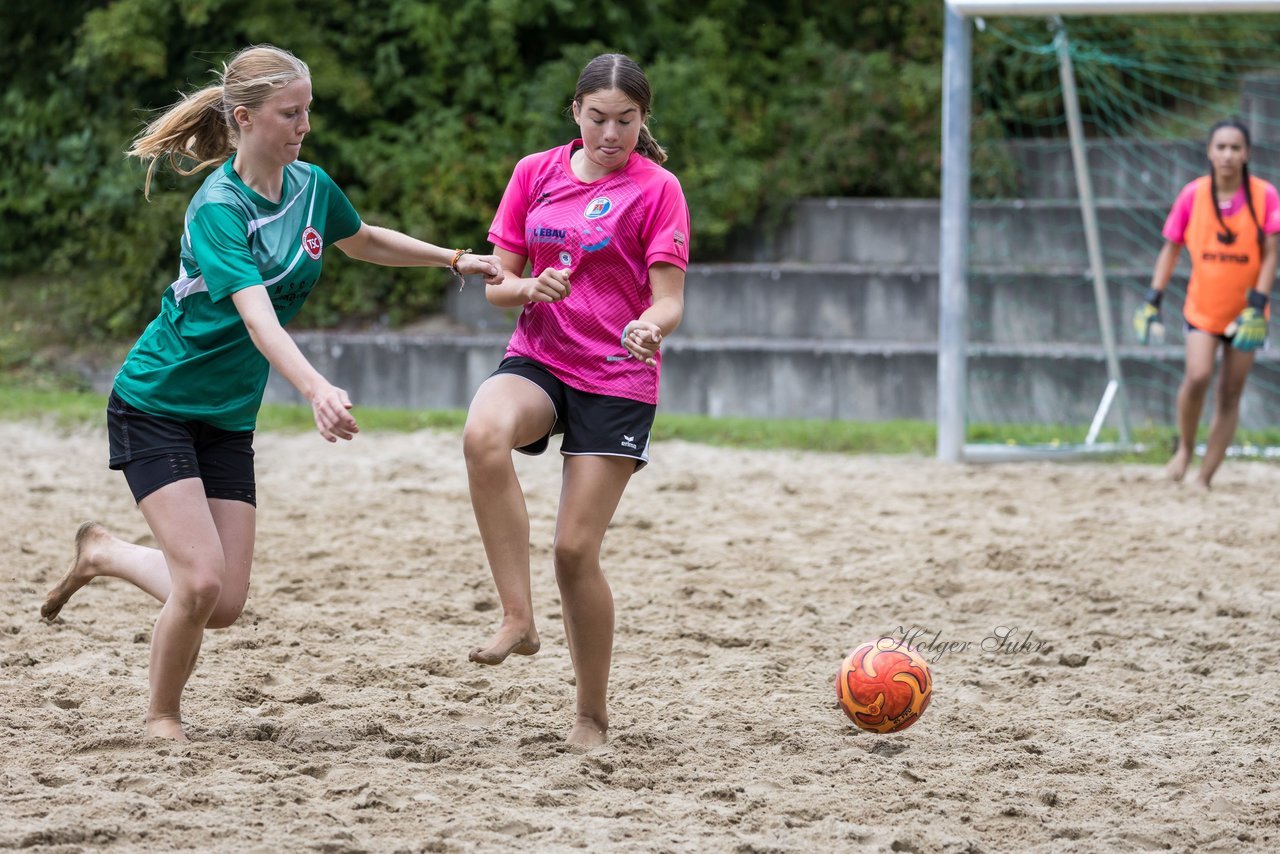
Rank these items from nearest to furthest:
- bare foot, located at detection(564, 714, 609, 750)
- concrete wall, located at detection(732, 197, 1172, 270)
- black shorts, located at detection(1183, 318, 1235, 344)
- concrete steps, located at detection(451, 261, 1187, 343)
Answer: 1. bare foot, located at detection(564, 714, 609, 750)
2. black shorts, located at detection(1183, 318, 1235, 344)
3. concrete steps, located at detection(451, 261, 1187, 343)
4. concrete wall, located at detection(732, 197, 1172, 270)

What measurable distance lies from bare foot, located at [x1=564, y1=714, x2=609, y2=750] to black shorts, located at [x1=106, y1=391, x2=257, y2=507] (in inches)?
43.4

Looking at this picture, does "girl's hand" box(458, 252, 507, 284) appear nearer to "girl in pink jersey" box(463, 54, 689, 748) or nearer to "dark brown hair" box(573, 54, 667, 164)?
"girl in pink jersey" box(463, 54, 689, 748)

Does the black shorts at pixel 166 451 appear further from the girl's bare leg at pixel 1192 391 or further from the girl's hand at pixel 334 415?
the girl's bare leg at pixel 1192 391

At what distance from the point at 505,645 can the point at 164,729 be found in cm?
92

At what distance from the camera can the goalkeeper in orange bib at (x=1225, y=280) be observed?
25.8ft

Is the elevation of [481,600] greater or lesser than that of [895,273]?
lesser

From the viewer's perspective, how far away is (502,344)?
11.0 m

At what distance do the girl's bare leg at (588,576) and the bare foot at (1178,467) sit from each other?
5181 millimetres

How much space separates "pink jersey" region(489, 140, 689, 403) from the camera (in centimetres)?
380

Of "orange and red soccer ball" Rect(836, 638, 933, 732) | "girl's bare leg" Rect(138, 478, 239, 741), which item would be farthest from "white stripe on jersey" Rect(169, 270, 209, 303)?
"orange and red soccer ball" Rect(836, 638, 933, 732)

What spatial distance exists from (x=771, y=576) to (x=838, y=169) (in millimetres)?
7079

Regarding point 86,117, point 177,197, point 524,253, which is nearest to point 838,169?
point 177,197

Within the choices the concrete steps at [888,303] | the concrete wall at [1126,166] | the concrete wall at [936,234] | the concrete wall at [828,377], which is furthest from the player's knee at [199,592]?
the concrete wall at [1126,166]

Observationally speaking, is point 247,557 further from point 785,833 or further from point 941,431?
point 941,431
